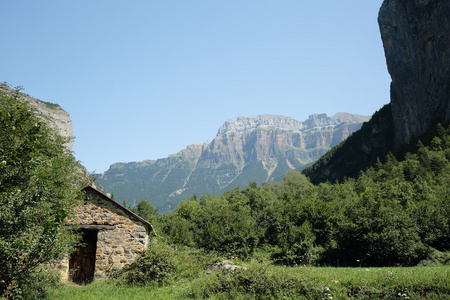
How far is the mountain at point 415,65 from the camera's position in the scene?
7388 cm

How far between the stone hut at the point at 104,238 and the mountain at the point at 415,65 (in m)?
81.7

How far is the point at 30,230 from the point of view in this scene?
9.31m

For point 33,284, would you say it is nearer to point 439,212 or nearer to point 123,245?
point 123,245

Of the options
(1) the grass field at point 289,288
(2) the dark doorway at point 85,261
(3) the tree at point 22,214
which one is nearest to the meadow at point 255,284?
(1) the grass field at point 289,288

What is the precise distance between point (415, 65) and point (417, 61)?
140cm

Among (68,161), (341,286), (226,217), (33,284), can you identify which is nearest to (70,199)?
(68,161)

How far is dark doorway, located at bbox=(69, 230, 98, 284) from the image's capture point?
17219mm

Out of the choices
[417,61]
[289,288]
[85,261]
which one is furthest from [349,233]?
[417,61]

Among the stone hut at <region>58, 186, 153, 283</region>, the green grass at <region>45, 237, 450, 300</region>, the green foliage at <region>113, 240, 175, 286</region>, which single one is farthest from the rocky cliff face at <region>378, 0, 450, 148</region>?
the stone hut at <region>58, 186, 153, 283</region>

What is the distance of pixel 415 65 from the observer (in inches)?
3359

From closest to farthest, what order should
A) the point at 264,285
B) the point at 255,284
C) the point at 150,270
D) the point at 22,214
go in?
the point at 22,214 < the point at 264,285 < the point at 255,284 < the point at 150,270

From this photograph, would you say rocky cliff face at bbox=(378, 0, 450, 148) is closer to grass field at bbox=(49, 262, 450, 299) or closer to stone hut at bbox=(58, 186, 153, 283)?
grass field at bbox=(49, 262, 450, 299)

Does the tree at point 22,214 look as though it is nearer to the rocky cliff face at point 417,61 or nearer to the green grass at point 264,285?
the green grass at point 264,285

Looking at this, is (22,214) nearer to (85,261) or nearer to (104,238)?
(104,238)
